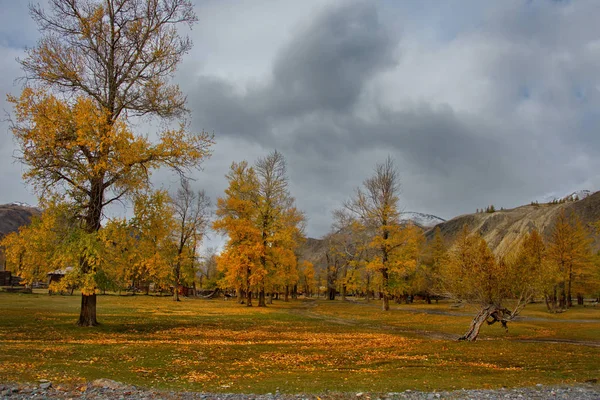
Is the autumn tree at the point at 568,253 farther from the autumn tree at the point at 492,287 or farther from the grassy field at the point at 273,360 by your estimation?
the grassy field at the point at 273,360

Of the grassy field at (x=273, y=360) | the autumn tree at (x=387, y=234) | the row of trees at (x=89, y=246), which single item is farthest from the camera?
the autumn tree at (x=387, y=234)

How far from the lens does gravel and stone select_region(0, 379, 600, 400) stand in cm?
788

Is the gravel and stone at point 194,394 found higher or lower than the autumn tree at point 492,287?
lower

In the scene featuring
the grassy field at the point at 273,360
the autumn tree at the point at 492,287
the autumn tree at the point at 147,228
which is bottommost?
the grassy field at the point at 273,360

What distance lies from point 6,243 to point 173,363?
10872 mm

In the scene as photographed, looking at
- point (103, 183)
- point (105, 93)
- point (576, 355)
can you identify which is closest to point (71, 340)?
point (103, 183)

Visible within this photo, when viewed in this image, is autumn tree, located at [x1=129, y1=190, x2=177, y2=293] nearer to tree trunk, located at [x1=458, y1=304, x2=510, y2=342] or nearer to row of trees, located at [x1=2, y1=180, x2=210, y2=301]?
row of trees, located at [x1=2, y1=180, x2=210, y2=301]

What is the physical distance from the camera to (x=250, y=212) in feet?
154

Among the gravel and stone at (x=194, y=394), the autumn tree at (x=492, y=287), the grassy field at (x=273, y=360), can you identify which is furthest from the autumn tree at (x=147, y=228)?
the autumn tree at (x=492, y=287)

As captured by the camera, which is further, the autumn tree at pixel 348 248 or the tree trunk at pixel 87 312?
the autumn tree at pixel 348 248

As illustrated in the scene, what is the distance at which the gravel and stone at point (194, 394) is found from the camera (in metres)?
7.88

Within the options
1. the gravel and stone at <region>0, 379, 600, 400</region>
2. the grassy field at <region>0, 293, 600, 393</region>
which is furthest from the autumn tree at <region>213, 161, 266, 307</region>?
the gravel and stone at <region>0, 379, 600, 400</region>

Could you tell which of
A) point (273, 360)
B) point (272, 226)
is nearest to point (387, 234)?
point (272, 226)

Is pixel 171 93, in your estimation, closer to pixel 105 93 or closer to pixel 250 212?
pixel 105 93
